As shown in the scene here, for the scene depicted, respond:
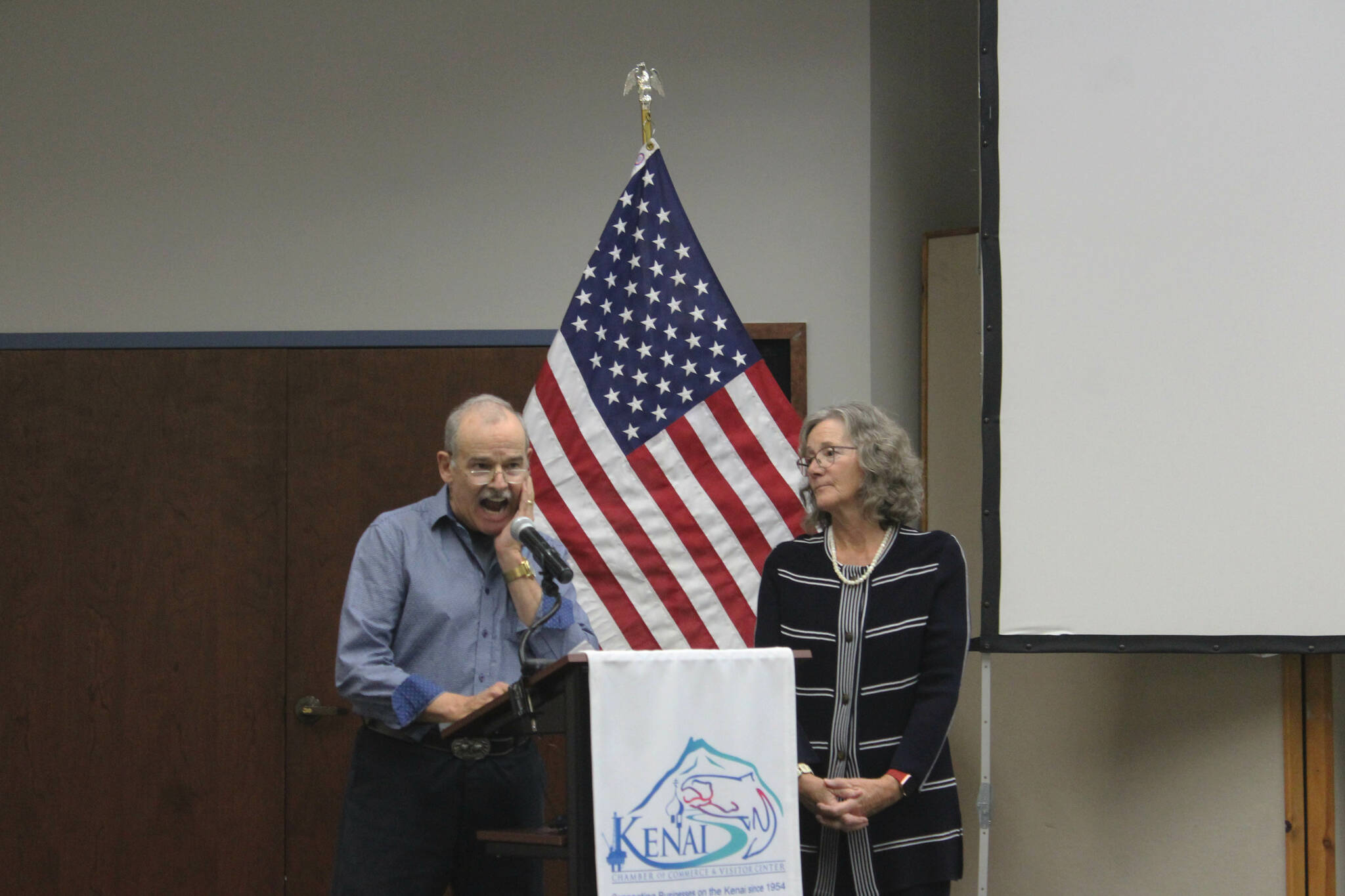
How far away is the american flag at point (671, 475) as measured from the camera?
306 cm

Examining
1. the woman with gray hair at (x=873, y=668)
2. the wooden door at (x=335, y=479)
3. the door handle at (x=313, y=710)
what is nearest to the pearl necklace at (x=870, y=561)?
the woman with gray hair at (x=873, y=668)

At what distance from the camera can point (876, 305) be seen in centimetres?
371

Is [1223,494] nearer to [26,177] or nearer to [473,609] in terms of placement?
[473,609]

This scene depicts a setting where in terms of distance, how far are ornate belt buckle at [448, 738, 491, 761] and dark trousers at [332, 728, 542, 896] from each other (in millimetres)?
37

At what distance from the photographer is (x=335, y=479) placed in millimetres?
3613

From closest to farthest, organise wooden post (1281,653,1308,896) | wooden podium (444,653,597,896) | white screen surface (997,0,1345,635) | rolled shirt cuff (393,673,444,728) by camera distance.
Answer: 1. wooden podium (444,653,597,896)
2. rolled shirt cuff (393,673,444,728)
3. white screen surface (997,0,1345,635)
4. wooden post (1281,653,1308,896)

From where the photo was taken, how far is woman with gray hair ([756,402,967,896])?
2.33 meters

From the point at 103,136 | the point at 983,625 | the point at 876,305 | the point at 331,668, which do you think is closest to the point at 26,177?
the point at 103,136

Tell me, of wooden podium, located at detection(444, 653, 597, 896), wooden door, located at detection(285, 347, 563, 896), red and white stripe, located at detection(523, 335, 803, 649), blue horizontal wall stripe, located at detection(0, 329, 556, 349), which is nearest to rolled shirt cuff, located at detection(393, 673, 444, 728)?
wooden podium, located at detection(444, 653, 597, 896)

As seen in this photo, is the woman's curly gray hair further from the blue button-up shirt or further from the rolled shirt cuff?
the rolled shirt cuff

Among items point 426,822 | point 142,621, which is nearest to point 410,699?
point 426,822

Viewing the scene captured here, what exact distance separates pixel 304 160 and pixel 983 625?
2.36 metres

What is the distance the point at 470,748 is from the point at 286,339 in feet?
6.12

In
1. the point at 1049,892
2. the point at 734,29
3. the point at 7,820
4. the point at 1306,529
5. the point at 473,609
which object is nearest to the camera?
the point at 473,609
